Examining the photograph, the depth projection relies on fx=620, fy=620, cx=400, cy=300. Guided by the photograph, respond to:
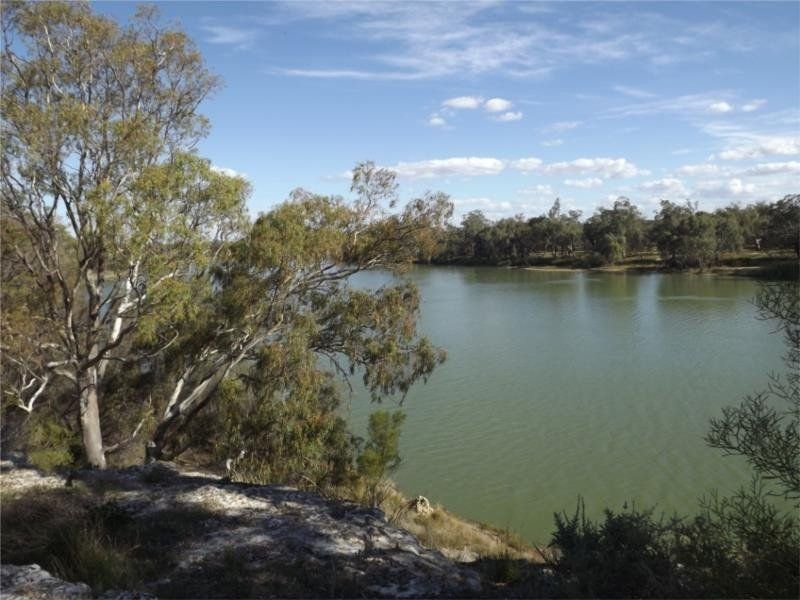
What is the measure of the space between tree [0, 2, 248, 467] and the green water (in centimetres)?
609

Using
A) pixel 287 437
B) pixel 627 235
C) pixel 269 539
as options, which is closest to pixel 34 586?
pixel 269 539

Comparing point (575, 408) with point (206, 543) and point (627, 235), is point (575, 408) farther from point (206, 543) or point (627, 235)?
point (627, 235)

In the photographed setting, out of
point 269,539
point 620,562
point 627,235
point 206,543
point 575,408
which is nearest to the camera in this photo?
point 620,562

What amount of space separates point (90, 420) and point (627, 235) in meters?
59.3

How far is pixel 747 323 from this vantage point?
25.8 meters

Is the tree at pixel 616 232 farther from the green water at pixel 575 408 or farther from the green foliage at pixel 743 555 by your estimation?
the green foliage at pixel 743 555

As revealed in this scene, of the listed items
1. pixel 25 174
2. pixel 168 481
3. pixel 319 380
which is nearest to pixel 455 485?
pixel 319 380

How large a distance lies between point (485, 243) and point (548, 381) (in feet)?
181

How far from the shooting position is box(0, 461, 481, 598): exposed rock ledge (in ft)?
13.5

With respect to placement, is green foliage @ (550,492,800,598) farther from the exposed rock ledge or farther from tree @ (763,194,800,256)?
tree @ (763,194,800,256)

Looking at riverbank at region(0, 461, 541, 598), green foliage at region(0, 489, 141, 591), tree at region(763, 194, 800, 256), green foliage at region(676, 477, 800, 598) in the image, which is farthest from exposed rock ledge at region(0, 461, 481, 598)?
tree at region(763, 194, 800, 256)

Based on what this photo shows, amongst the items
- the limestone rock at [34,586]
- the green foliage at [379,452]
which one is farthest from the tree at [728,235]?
the limestone rock at [34,586]

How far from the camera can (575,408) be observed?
15.9 meters

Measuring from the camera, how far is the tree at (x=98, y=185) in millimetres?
7992
